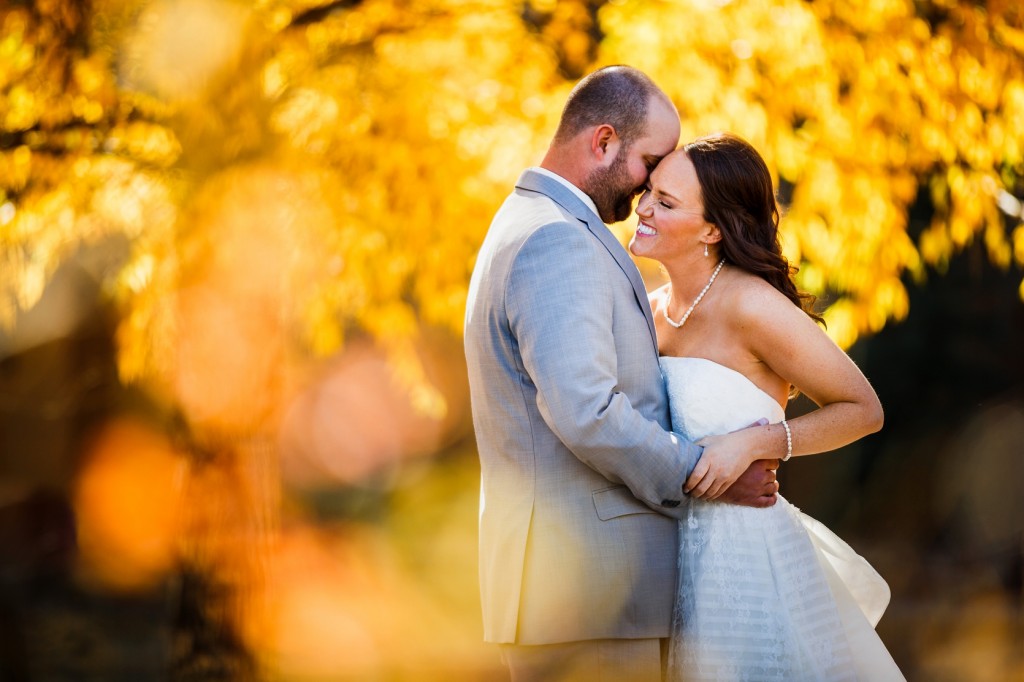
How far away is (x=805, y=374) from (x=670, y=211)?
0.61 meters

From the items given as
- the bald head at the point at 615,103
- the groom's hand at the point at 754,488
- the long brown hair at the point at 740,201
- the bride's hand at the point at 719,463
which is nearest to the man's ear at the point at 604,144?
the bald head at the point at 615,103

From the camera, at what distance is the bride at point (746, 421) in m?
2.76

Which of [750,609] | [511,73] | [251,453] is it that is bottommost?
[251,453]

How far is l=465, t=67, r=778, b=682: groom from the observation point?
2.44 metres

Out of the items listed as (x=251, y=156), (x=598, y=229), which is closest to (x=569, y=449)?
(x=598, y=229)

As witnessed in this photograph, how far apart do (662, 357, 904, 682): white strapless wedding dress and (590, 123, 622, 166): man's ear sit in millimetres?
634

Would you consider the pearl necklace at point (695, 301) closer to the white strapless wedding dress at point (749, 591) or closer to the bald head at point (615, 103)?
the white strapless wedding dress at point (749, 591)

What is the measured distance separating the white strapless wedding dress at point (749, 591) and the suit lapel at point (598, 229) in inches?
10.9

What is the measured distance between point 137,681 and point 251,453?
481 cm

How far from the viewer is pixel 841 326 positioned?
15.3 ft

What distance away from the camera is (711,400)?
2859 mm

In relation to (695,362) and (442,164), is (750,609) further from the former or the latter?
(442,164)

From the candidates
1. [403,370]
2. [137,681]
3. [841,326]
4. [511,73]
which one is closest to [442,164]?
[511,73]

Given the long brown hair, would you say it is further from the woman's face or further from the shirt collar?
the shirt collar
